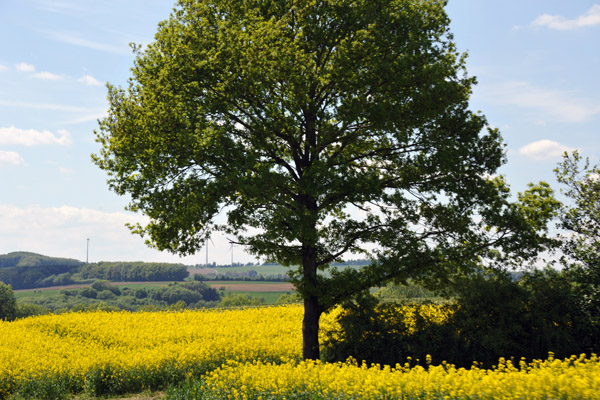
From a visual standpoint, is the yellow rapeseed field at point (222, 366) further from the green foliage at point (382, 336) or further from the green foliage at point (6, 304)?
the green foliage at point (6, 304)

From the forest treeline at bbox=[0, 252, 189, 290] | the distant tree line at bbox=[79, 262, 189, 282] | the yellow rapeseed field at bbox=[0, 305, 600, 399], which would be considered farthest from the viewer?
the forest treeline at bbox=[0, 252, 189, 290]

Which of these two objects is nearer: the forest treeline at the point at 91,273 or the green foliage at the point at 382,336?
the green foliage at the point at 382,336

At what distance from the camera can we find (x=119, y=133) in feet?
57.1

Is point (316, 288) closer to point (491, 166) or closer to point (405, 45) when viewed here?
point (491, 166)

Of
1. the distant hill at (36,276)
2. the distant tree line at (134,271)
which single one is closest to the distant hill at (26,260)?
the distant hill at (36,276)

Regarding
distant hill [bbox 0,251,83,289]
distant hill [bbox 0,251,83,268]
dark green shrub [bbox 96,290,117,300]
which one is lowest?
dark green shrub [bbox 96,290,117,300]

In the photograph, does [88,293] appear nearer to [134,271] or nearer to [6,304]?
[134,271]

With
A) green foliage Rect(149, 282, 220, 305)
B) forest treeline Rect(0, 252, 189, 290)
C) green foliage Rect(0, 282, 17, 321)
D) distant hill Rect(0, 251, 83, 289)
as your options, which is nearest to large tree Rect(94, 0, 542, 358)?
green foliage Rect(0, 282, 17, 321)

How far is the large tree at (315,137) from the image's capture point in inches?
611

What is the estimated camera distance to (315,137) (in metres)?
17.9

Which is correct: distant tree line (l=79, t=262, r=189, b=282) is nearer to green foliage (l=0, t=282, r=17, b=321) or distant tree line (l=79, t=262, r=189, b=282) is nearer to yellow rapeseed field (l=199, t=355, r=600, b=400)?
green foliage (l=0, t=282, r=17, b=321)

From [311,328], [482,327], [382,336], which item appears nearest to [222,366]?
[311,328]

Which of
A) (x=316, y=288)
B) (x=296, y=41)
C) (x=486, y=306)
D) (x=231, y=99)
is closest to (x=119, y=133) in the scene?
(x=231, y=99)

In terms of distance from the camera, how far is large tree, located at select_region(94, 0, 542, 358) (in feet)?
A: 50.9
